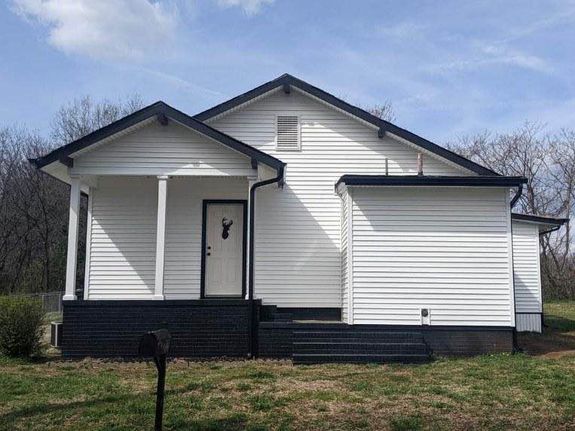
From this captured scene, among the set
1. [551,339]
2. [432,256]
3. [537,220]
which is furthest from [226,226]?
[537,220]

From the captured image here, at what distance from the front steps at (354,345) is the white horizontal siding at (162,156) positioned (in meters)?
3.09

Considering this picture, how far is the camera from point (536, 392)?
23.7 ft

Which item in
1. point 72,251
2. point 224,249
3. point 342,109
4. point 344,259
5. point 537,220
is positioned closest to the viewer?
point 72,251

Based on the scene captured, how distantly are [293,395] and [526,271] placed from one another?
10.7 m

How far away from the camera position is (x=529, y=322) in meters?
15.6

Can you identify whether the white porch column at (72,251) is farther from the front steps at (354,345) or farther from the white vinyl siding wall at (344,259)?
the white vinyl siding wall at (344,259)

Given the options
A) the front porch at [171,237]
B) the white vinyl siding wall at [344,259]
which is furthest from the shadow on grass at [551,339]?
the front porch at [171,237]

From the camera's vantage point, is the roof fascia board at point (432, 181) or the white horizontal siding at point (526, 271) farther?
the white horizontal siding at point (526, 271)

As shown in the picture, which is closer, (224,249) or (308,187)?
(224,249)

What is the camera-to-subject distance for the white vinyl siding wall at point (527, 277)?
→ 15578 mm

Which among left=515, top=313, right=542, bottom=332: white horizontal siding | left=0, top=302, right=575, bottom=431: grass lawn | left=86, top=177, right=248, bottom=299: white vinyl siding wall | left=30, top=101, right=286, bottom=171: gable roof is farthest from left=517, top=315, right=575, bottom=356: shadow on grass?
left=86, top=177, right=248, bottom=299: white vinyl siding wall

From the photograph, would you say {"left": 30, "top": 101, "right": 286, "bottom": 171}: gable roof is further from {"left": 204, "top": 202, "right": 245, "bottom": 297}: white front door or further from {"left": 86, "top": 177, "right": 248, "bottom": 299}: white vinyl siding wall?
{"left": 204, "top": 202, "right": 245, "bottom": 297}: white front door

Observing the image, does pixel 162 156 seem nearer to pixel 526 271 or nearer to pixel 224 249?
pixel 224 249

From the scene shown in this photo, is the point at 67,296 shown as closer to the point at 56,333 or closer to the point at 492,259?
the point at 56,333
